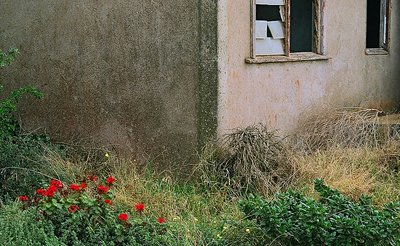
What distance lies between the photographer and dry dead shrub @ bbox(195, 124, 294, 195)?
25.7ft

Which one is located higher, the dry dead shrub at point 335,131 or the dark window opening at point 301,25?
the dark window opening at point 301,25

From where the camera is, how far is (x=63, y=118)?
374 inches

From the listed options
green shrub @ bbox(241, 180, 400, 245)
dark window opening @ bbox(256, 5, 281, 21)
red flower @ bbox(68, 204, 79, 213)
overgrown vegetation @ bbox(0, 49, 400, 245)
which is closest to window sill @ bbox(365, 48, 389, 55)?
overgrown vegetation @ bbox(0, 49, 400, 245)

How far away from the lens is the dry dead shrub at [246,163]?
7.84 meters

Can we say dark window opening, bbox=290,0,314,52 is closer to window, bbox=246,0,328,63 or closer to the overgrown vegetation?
window, bbox=246,0,328,63

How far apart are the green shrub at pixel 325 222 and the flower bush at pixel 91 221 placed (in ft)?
2.59

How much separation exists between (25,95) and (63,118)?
0.72 meters

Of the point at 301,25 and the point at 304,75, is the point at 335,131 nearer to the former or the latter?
the point at 304,75

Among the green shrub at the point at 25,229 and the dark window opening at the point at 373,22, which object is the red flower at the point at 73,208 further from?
the dark window opening at the point at 373,22

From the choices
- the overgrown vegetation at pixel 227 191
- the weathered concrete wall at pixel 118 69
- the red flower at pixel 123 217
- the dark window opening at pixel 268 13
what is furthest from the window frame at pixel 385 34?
the red flower at pixel 123 217

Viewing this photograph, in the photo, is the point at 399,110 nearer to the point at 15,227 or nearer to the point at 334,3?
the point at 334,3

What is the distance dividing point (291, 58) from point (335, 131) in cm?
100

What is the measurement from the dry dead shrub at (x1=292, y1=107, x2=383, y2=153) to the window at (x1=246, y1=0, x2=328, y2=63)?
30.4 inches

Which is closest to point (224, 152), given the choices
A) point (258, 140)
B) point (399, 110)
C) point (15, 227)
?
point (258, 140)
